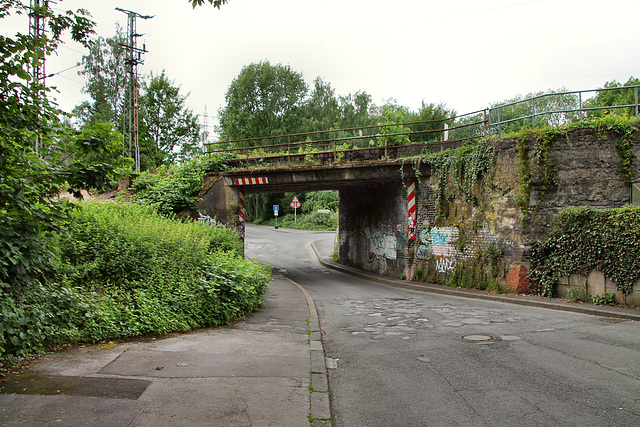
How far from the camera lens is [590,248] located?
1196 cm

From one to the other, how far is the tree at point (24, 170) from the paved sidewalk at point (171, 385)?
114cm

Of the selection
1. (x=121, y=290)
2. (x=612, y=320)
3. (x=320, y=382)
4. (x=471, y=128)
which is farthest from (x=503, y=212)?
(x=121, y=290)

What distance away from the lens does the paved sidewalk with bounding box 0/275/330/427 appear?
4.26 meters

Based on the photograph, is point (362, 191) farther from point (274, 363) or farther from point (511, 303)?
point (274, 363)

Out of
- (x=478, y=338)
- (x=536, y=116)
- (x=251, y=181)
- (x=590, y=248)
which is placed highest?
(x=536, y=116)

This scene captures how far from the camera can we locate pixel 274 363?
20.9 ft

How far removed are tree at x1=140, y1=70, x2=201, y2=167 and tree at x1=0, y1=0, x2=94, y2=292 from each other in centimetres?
3609

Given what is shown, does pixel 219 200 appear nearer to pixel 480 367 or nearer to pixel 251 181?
pixel 251 181

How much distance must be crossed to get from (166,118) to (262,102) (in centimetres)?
1513

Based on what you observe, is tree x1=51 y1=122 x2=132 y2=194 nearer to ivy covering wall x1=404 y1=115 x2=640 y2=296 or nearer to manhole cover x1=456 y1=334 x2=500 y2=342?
manhole cover x1=456 y1=334 x2=500 y2=342

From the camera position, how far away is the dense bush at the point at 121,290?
19.2ft

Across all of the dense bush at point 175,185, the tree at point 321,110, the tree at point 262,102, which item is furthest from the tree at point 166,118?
the dense bush at point 175,185

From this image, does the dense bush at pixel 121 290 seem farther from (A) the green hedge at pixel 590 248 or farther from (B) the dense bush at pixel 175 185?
(B) the dense bush at pixel 175 185

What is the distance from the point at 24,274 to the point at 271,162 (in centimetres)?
1542
